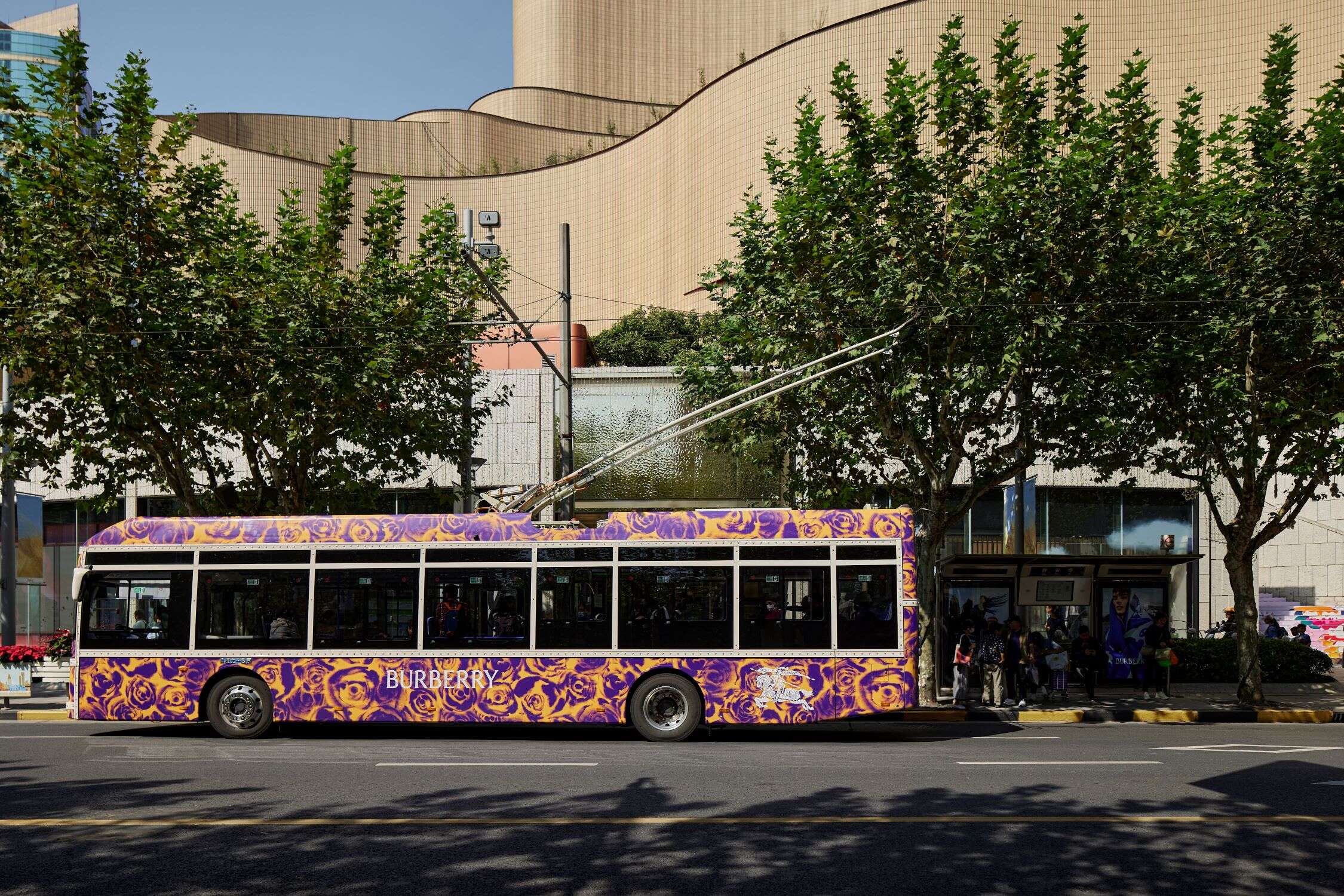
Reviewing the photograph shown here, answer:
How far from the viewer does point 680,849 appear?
784cm

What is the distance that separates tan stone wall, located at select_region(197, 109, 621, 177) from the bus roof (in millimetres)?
95089

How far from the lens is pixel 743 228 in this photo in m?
19.9

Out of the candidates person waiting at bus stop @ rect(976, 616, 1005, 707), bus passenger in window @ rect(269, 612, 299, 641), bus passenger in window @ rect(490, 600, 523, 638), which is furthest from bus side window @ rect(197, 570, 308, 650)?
person waiting at bus stop @ rect(976, 616, 1005, 707)

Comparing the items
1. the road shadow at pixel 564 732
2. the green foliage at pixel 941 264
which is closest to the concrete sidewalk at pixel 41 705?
the road shadow at pixel 564 732

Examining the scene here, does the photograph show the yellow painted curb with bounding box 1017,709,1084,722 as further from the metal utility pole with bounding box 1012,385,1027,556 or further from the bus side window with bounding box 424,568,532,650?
the bus side window with bounding box 424,568,532,650

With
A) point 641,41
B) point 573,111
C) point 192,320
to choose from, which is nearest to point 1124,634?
point 192,320

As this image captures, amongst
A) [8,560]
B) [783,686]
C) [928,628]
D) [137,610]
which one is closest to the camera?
[783,686]

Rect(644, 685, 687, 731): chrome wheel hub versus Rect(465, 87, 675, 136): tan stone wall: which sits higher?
Rect(465, 87, 675, 136): tan stone wall

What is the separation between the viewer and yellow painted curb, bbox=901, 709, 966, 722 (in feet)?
59.4

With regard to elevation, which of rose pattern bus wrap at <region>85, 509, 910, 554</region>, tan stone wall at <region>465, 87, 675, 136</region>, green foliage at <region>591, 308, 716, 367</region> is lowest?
rose pattern bus wrap at <region>85, 509, 910, 554</region>

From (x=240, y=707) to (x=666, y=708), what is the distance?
17.1ft

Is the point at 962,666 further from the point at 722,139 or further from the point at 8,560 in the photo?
the point at 722,139

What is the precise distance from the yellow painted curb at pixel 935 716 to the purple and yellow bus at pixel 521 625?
4058mm

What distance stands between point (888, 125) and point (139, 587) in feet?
40.7
